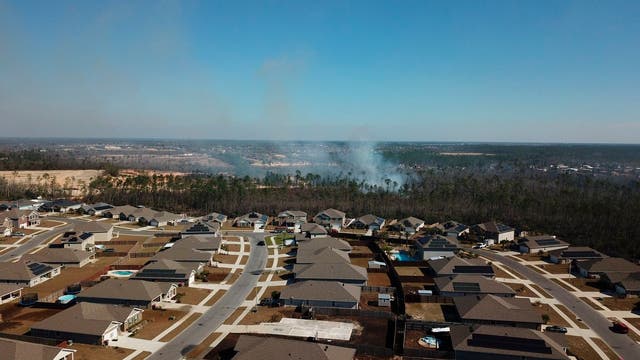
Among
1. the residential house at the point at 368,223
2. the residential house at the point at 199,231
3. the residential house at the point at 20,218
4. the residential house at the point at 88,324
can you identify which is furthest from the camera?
the residential house at the point at 368,223

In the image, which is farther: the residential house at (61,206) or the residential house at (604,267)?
the residential house at (61,206)

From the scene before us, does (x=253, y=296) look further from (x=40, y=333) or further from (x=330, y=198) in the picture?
(x=330, y=198)

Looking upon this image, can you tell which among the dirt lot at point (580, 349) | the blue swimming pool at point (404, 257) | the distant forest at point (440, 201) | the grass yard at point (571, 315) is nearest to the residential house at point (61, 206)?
the distant forest at point (440, 201)

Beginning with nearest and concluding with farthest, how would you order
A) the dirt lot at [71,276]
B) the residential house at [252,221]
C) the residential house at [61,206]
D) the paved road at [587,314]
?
1. the paved road at [587,314]
2. the dirt lot at [71,276]
3. the residential house at [252,221]
4. the residential house at [61,206]

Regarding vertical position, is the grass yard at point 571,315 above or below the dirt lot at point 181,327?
above

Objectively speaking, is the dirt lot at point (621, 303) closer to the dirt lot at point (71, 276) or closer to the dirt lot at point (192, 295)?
the dirt lot at point (192, 295)

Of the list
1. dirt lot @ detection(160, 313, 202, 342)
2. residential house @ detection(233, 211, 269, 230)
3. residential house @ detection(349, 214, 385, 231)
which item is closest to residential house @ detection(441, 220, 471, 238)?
residential house @ detection(349, 214, 385, 231)

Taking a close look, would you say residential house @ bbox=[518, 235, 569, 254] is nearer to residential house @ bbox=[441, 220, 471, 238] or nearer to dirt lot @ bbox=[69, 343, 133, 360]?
residential house @ bbox=[441, 220, 471, 238]
